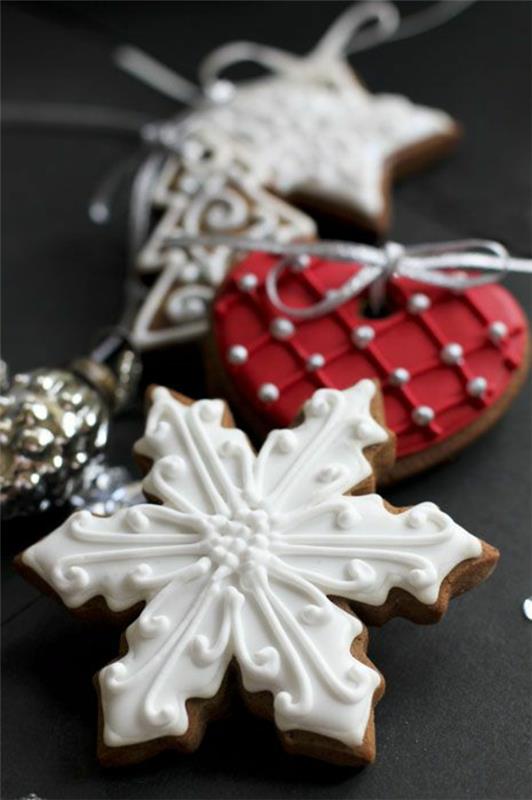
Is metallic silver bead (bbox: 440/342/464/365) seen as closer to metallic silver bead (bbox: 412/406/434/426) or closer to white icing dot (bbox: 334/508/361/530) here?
metallic silver bead (bbox: 412/406/434/426)

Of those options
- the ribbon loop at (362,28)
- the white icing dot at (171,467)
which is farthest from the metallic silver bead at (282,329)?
the ribbon loop at (362,28)

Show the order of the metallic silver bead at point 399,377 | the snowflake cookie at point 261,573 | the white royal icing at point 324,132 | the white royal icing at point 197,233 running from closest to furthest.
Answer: the snowflake cookie at point 261,573 → the metallic silver bead at point 399,377 → the white royal icing at point 197,233 → the white royal icing at point 324,132

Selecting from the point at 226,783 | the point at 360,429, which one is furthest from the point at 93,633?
the point at 360,429

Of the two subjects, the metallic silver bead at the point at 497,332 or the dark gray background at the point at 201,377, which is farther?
the metallic silver bead at the point at 497,332

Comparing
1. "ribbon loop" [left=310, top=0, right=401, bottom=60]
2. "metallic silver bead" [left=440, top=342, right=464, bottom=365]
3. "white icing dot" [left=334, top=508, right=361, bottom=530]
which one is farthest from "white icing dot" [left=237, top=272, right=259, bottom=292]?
"ribbon loop" [left=310, top=0, right=401, bottom=60]

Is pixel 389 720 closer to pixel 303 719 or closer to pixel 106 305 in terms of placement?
pixel 303 719

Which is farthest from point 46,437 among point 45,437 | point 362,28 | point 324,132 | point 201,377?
point 362,28

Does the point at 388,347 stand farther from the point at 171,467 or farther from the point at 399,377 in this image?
the point at 171,467

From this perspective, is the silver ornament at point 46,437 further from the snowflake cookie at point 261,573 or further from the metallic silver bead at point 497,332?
the metallic silver bead at point 497,332
